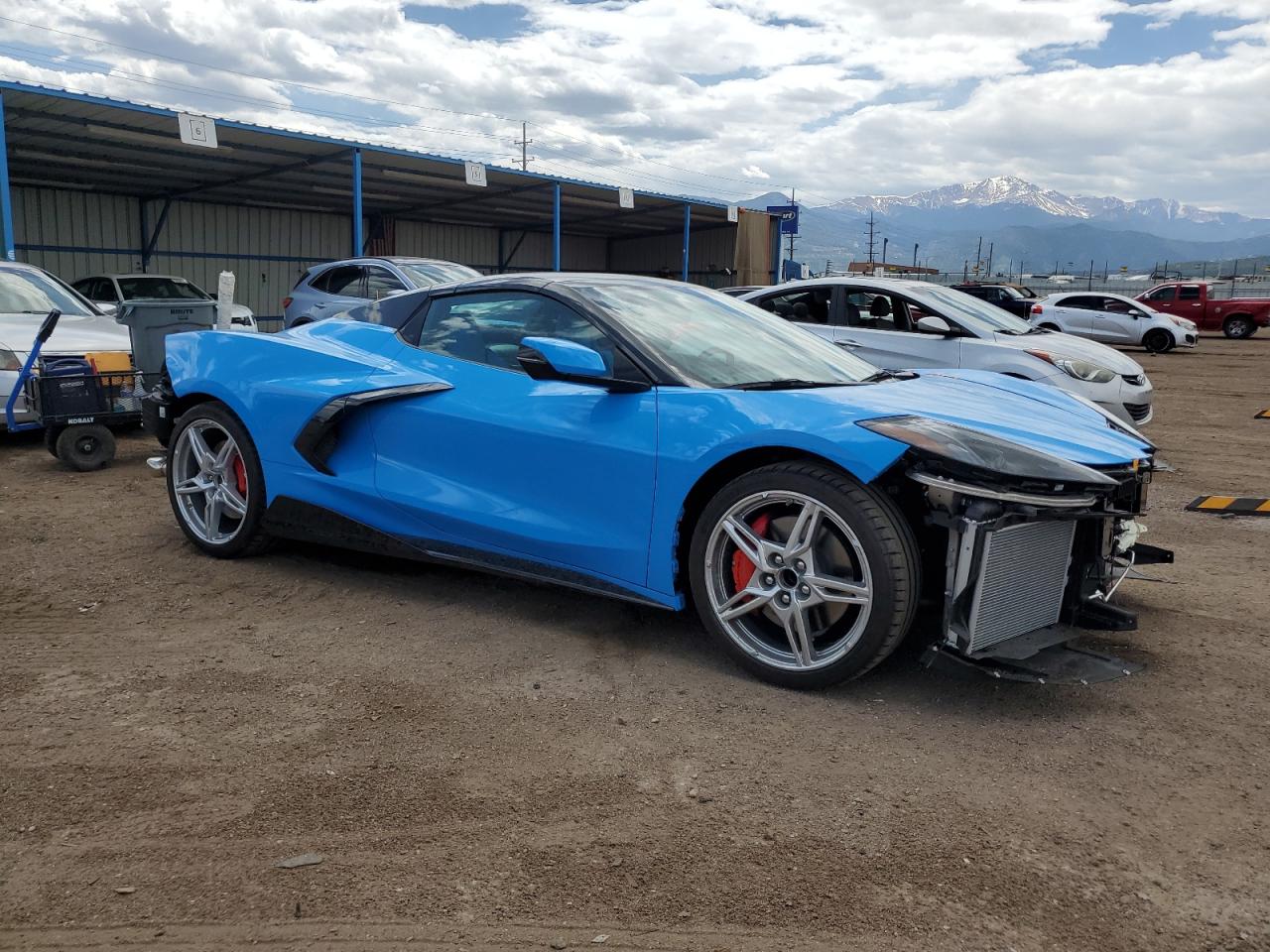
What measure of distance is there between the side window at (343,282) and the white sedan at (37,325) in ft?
13.3

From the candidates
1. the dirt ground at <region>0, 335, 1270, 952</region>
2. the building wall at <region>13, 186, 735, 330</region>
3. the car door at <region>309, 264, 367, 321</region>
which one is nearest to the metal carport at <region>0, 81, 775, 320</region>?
the building wall at <region>13, 186, 735, 330</region>

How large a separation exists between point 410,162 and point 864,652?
60.6 feet

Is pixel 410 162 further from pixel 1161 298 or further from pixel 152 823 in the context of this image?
pixel 1161 298

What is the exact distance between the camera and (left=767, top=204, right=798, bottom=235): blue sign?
33531mm

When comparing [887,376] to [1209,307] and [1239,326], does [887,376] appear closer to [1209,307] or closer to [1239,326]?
[1239,326]

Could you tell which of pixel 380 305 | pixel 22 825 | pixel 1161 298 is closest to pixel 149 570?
pixel 380 305

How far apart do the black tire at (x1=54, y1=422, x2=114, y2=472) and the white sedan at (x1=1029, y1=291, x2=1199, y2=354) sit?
20381 millimetres

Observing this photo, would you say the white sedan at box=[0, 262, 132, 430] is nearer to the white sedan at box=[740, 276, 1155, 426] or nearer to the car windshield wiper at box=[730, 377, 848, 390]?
the white sedan at box=[740, 276, 1155, 426]

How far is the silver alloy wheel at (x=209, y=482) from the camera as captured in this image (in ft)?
15.3

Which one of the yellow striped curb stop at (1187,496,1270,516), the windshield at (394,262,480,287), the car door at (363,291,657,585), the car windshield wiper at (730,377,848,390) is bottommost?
the yellow striped curb stop at (1187,496,1270,516)

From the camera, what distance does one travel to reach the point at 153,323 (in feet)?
24.2

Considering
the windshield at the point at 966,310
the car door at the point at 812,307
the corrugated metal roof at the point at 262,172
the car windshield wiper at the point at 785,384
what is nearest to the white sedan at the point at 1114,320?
the corrugated metal roof at the point at 262,172

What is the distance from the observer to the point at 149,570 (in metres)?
4.58

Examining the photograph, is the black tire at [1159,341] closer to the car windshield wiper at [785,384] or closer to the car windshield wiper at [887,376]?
the car windshield wiper at [887,376]
